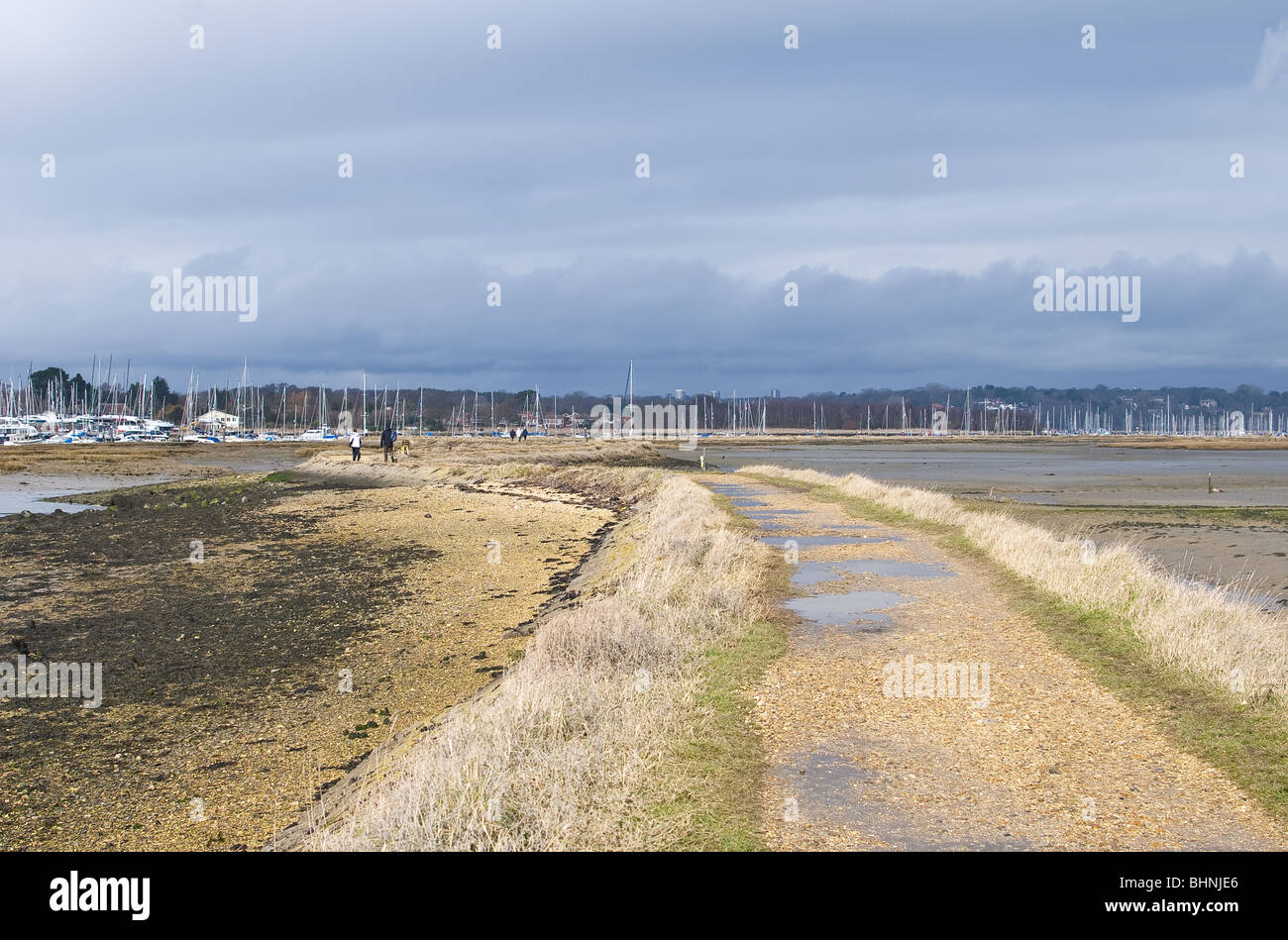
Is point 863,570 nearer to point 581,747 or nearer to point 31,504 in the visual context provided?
point 581,747

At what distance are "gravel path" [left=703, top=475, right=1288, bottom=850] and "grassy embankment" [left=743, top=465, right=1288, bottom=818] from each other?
0.27 m

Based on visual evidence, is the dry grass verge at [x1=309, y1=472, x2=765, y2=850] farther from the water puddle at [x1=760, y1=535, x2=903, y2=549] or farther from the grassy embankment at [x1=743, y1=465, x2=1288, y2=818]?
the water puddle at [x1=760, y1=535, x2=903, y2=549]

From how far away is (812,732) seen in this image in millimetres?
7977

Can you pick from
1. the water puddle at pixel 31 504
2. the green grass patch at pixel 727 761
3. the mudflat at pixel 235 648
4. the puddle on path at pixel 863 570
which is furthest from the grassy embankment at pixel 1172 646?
the water puddle at pixel 31 504

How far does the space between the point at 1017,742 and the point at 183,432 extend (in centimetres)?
14053

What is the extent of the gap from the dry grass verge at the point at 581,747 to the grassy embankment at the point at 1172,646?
12.7ft

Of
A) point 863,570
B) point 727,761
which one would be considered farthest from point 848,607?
point 727,761

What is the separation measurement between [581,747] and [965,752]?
300cm

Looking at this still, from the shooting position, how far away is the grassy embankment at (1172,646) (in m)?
7.48

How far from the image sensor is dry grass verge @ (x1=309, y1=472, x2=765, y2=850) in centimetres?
589

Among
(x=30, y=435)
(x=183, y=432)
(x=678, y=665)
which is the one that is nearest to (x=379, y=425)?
(x=183, y=432)

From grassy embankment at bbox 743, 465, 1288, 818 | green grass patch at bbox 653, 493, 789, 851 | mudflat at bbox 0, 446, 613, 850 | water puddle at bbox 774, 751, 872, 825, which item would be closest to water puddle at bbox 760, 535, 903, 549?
grassy embankment at bbox 743, 465, 1288, 818

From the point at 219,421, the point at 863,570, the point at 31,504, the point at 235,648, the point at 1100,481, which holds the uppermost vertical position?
the point at 219,421

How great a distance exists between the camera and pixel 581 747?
7.17 m
